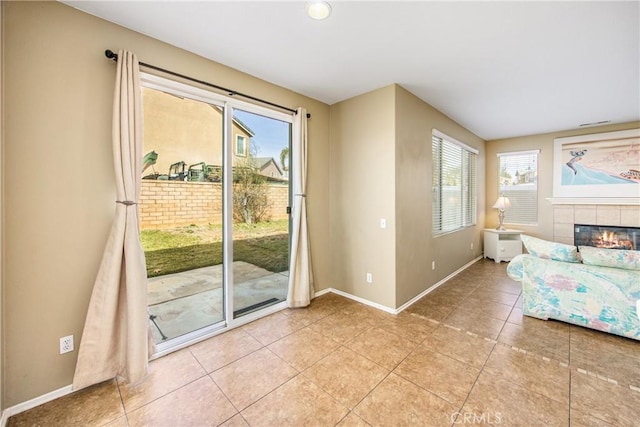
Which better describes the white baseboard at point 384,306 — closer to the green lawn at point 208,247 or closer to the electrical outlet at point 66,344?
the green lawn at point 208,247

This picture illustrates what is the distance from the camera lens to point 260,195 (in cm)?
304

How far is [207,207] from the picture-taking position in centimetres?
262

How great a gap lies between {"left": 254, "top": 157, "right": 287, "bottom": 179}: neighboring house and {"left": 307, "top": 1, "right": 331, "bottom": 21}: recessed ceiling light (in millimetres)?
1537

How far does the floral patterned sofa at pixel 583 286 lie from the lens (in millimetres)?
2389

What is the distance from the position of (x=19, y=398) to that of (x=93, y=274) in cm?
82

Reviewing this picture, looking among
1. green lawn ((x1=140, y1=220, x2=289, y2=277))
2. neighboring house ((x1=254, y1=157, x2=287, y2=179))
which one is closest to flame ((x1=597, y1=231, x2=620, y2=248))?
green lawn ((x1=140, y1=220, x2=289, y2=277))

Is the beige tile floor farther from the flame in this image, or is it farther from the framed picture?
the framed picture

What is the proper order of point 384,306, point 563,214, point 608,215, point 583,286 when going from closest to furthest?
point 583,286
point 384,306
point 608,215
point 563,214

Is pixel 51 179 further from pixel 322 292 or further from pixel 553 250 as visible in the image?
pixel 553 250

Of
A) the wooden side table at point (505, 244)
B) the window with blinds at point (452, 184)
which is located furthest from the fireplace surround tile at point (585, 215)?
the window with blinds at point (452, 184)

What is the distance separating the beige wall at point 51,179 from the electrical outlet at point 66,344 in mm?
33

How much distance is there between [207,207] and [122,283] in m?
0.96

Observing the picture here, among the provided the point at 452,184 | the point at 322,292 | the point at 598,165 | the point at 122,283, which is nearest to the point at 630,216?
the point at 598,165

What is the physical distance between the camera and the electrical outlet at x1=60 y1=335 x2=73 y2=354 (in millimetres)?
1798
